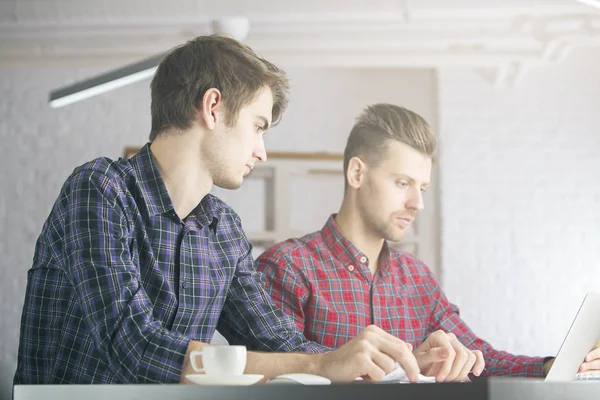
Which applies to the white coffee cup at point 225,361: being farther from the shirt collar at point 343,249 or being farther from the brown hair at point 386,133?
the brown hair at point 386,133

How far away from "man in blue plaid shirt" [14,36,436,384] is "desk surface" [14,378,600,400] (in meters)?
0.37

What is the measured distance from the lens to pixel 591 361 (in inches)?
62.4

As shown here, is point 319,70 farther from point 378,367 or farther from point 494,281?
point 378,367

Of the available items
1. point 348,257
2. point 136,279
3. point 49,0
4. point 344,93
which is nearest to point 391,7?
point 344,93

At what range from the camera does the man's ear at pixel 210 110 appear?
5.23ft

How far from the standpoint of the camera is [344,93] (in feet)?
14.0

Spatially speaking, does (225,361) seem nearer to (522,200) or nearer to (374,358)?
(374,358)

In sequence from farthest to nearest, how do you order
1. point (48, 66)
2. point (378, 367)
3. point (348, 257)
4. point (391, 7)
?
point (48, 66) → point (391, 7) → point (348, 257) → point (378, 367)

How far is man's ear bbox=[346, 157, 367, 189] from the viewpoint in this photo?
91.4 inches

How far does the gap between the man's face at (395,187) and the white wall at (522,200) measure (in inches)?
67.7

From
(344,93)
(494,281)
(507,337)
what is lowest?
(507,337)

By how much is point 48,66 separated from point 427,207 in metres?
2.06

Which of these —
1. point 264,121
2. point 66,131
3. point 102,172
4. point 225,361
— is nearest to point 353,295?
point 264,121

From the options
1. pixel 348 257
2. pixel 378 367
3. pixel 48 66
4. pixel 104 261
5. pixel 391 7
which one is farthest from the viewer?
pixel 48 66
